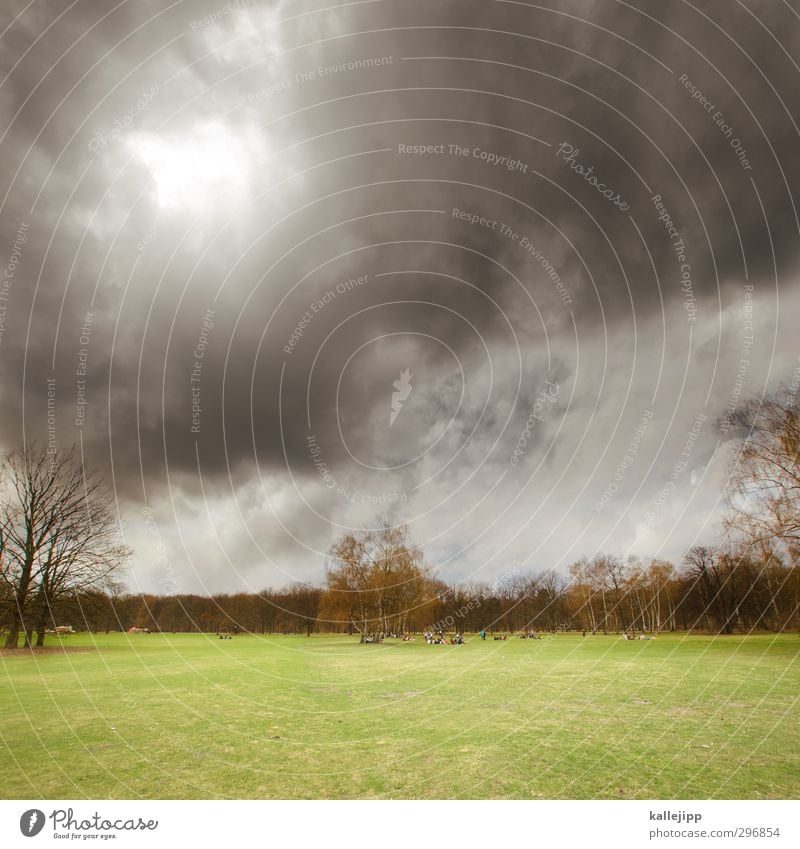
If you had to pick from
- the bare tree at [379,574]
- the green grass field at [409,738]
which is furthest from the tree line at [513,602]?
the green grass field at [409,738]

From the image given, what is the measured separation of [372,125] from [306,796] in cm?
1707

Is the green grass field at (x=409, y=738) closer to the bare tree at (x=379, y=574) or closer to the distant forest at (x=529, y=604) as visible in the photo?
the distant forest at (x=529, y=604)

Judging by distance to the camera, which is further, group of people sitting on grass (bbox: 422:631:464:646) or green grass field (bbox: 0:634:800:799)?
group of people sitting on grass (bbox: 422:631:464:646)

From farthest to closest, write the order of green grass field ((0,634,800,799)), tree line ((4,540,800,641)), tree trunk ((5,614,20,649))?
tree line ((4,540,800,641)) < tree trunk ((5,614,20,649)) < green grass field ((0,634,800,799))

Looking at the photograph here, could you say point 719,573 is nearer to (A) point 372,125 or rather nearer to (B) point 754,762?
(B) point 754,762

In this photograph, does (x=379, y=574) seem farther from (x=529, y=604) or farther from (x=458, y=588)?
(x=529, y=604)

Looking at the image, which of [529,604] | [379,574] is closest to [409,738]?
[379,574]

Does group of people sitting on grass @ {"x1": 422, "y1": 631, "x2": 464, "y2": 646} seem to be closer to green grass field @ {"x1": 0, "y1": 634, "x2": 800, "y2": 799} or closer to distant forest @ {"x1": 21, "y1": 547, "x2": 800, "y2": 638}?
distant forest @ {"x1": 21, "y1": 547, "x2": 800, "y2": 638}

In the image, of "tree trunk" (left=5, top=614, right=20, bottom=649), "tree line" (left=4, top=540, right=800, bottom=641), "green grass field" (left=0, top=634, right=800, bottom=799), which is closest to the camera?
"green grass field" (left=0, top=634, right=800, bottom=799)

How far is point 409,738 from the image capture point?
413 inches

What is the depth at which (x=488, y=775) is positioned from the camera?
827 centimetres

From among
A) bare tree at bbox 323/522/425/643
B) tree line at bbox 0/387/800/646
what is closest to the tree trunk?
tree line at bbox 0/387/800/646

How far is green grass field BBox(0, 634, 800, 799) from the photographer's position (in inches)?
316
